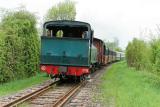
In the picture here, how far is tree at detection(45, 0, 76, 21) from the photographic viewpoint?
64.0 meters

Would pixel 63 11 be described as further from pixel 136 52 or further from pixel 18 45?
pixel 18 45

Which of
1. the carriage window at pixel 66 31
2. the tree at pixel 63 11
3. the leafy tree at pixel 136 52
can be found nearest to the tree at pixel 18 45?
the carriage window at pixel 66 31

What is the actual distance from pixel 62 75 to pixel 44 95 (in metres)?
5.18

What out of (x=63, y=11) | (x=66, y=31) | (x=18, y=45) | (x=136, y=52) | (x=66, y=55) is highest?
(x=63, y=11)

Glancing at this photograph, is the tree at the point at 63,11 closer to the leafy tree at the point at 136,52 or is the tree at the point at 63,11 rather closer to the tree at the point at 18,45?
the leafy tree at the point at 136,52

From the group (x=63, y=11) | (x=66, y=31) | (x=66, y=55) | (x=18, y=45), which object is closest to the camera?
(x=66, y=55)

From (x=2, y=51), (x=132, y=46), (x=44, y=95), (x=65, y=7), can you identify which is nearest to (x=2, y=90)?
(x=44, y=95)

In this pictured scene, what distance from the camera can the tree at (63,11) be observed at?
6400 centimetres

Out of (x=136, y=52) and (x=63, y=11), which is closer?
(x=136, y=52)

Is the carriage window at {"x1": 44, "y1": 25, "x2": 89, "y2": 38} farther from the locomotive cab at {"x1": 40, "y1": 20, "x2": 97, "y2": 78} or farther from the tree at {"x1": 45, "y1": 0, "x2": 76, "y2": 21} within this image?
the tree at {"x1": 45, "y1": 0, "x2": 76, "y2": 21}

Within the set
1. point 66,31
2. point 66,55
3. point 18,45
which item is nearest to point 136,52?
point 66,31

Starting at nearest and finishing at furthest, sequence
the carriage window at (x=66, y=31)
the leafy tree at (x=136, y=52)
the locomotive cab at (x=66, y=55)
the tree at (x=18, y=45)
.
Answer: the locomotive cab at (x=66, y=55) → the tree at (x=18, y=45) → the carriage window at (x=66, y=31) → the leafy tree at (x=136, y=52)

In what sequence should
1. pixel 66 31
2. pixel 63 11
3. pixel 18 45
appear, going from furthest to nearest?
pixel 63 11
pixel 18 45
pixel 66 31

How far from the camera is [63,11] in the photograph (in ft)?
218
